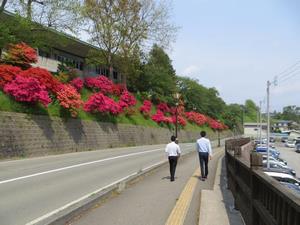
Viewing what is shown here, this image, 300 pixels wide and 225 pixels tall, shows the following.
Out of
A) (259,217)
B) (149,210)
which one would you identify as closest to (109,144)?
(149,210)

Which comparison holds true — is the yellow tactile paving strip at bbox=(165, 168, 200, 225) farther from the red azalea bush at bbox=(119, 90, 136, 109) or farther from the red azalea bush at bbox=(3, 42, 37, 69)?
the red azalea bush at bbox=(119, 90, 136, 109)

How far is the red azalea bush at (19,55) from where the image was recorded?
39406 mm

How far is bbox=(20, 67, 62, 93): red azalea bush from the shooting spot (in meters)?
35.2

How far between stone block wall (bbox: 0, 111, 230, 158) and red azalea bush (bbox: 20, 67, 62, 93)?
7.73 ft

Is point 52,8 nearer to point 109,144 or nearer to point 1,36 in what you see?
point 1,36

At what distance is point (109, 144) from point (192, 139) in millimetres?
42496

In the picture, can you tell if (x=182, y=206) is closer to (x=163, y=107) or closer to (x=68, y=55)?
(x=68, y=55)

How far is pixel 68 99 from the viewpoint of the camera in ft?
131

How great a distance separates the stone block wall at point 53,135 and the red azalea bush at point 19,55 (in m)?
5.50

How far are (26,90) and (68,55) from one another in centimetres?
2967

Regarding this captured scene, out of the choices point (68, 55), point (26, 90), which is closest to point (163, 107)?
point (68, 55)

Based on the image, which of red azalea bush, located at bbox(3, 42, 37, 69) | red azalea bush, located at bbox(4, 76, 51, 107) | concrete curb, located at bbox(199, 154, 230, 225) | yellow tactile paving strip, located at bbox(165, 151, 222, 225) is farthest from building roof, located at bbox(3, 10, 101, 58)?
concrete curb, located at bbox(199, 154, 230, 225)

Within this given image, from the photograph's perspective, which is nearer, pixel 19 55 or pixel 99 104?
pixel 19 55

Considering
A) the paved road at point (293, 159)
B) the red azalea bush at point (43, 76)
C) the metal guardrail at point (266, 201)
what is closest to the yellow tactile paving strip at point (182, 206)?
the metal guardrail at point (266, 201)
